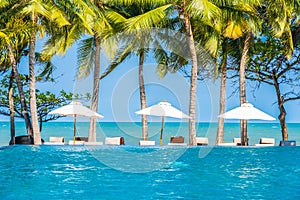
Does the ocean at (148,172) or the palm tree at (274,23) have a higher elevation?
the palm tree at (274,23)

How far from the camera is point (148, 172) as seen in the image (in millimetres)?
10797

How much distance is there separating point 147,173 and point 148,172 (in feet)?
0.49

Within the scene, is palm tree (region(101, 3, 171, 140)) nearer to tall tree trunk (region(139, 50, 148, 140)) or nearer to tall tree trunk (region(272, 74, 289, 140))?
tall tree trunk (region(139, 50, 148, 140))

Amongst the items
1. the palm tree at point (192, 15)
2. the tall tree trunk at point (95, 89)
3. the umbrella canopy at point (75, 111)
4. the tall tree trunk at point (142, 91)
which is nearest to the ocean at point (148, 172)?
the umbrella canopy at point (75, 111)

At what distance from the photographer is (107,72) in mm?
20531

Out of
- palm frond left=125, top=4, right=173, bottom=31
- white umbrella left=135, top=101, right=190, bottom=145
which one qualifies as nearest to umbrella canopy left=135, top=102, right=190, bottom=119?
white umbrella left=135, top=101, right=190, bottom=145

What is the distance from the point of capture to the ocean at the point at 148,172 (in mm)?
8523

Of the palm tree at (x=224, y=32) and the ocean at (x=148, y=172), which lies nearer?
the ocean at (x=148, y=172)

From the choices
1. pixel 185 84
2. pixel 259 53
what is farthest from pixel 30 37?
pixel 259 53

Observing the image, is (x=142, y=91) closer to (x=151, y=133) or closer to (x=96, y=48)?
(x=96, y=48)

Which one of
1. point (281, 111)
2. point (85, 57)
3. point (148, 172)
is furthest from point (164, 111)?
point (148, 172)

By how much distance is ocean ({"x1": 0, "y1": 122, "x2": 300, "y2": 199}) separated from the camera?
852 centimetres

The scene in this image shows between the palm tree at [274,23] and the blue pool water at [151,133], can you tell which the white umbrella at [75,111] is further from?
the blue pool water at [151,133]

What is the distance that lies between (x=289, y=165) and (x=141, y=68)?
9824 millimetres
